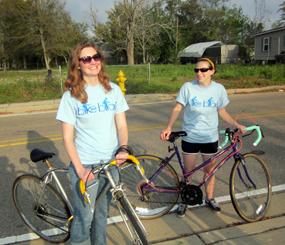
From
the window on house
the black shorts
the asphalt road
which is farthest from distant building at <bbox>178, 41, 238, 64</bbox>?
the black shorts

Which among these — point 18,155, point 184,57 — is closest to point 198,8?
point 184,57

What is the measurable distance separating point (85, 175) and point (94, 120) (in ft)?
1.45

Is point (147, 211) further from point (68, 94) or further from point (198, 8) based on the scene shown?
point (198, 8)

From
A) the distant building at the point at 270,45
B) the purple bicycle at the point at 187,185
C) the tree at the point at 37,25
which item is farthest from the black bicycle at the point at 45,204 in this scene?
the tree at the point at 37,25

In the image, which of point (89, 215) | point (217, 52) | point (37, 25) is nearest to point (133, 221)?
point (89, 215)

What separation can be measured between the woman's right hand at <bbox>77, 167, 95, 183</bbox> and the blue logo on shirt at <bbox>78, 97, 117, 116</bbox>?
45 cm

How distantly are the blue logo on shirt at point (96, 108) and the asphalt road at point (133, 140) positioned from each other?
1843 millimetres

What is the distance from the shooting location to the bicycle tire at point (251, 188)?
121 inches

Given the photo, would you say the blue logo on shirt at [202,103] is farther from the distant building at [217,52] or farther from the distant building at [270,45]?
the distant building at [217,52]

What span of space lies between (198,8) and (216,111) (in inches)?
2504

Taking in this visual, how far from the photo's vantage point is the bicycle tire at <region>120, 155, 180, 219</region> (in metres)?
3.10

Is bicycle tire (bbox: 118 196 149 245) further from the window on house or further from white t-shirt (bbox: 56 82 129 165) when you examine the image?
the window on house

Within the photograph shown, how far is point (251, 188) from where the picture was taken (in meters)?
3.36

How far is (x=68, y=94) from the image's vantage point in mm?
2123
